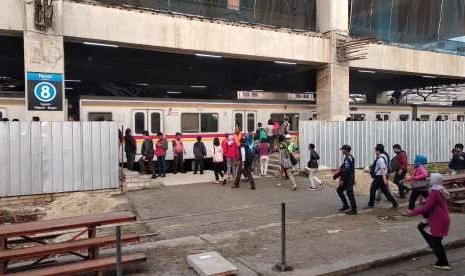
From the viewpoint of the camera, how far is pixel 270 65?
93.7ft

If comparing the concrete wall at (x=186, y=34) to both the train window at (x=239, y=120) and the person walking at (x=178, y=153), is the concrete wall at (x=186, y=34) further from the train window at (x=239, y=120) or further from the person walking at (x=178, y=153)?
the person walking at (x=178, y=153)

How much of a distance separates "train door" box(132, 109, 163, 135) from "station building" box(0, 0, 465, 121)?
2.77m

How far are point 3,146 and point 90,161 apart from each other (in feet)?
8.20

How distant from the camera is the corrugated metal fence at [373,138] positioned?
18.2 metres

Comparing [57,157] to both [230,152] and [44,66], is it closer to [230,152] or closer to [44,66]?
[44,66]

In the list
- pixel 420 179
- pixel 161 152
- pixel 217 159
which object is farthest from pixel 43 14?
pixel 420 179

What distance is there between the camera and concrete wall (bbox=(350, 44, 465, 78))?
25.5m

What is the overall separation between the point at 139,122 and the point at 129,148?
1.46m

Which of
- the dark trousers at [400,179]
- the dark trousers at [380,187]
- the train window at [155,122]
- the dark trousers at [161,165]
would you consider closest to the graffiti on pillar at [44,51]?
the train window at [155,122]

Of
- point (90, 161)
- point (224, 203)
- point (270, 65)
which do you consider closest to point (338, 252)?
point (224, 203)

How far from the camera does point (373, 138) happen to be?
19875 mm

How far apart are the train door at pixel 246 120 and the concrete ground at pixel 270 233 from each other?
7073 millimetres

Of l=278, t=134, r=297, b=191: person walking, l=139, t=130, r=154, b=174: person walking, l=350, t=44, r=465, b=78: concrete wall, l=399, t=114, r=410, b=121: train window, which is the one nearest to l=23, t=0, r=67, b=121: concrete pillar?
l=139, t=130, r=154, b=174: person walking

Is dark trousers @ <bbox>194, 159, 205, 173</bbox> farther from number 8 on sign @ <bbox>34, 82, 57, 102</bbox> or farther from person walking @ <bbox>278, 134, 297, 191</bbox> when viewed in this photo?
number 8 on sign @ <bbox>34, 82, 57, 102</bbox>
